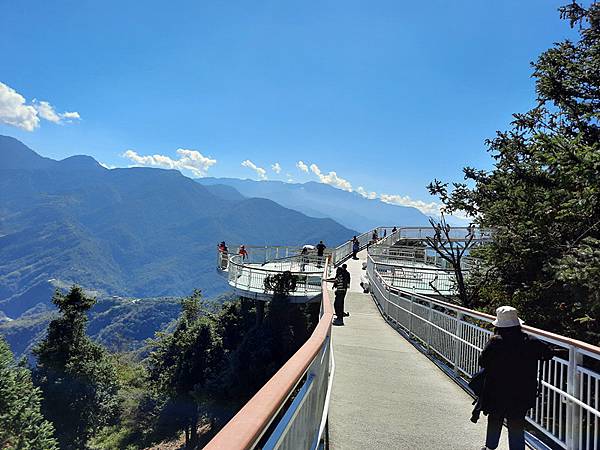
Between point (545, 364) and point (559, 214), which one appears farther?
point (559, 214)

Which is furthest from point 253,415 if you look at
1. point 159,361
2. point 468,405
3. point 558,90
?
point 159,361

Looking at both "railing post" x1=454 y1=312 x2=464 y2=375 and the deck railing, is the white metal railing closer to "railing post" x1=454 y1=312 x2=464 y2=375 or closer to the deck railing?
"railing post" x1=454 y1=312 x2=464 y2=375

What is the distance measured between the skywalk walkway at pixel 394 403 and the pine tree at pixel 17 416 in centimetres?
1731

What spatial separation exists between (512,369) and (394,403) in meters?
2.78

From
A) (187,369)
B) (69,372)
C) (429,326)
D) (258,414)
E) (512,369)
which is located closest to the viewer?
(258,414)

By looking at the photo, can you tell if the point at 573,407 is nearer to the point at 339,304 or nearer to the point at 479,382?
the point at 479,382

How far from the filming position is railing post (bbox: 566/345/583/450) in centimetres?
417

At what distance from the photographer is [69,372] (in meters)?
29.1

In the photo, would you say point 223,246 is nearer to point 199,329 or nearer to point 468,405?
point 199,329

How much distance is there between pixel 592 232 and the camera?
1075 centimetres

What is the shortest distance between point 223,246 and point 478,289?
16.7 metres

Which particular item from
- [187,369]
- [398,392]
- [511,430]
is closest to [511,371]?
[511,430]

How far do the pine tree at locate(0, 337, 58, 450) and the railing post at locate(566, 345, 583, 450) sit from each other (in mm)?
21996

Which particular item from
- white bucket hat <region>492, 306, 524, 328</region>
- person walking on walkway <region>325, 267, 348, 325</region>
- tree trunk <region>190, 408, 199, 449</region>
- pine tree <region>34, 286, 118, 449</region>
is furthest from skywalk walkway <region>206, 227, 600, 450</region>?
pine tree <region>34, 286, 118, 449</region>
